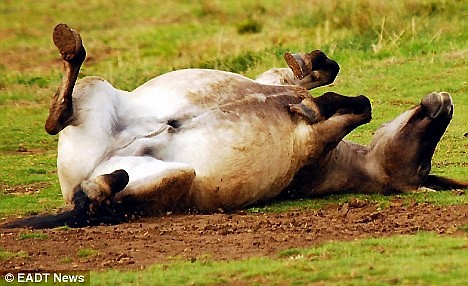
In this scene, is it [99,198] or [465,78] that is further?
[465,78]

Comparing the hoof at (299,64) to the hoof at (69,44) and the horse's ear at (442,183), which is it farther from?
the hoof at (69,44)

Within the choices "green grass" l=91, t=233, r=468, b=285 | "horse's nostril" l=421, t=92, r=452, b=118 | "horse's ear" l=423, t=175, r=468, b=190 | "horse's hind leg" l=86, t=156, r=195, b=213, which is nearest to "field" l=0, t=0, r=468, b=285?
"green grass" l=91, t=233, r=468, b=285

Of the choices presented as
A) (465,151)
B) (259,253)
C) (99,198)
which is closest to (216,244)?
(259,253)

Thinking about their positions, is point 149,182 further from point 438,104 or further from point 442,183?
point 442,183

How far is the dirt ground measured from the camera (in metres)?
6.41

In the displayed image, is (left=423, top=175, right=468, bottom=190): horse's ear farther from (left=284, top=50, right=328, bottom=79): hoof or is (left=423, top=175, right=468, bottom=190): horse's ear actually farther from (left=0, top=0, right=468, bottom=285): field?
(left=284, top=50, right=328, bottom=79): hoof

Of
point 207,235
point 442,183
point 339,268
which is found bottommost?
point 442,183

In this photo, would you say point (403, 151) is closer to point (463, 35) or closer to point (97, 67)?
point (463, 35)

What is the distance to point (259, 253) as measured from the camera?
20.7 feet

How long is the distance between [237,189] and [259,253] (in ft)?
4.43

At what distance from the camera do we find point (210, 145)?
24.5 feet

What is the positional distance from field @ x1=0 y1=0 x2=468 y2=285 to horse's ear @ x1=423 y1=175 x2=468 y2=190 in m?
0.25

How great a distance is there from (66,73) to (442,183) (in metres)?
3.11

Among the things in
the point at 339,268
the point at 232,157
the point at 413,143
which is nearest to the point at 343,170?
the point at 413,143
